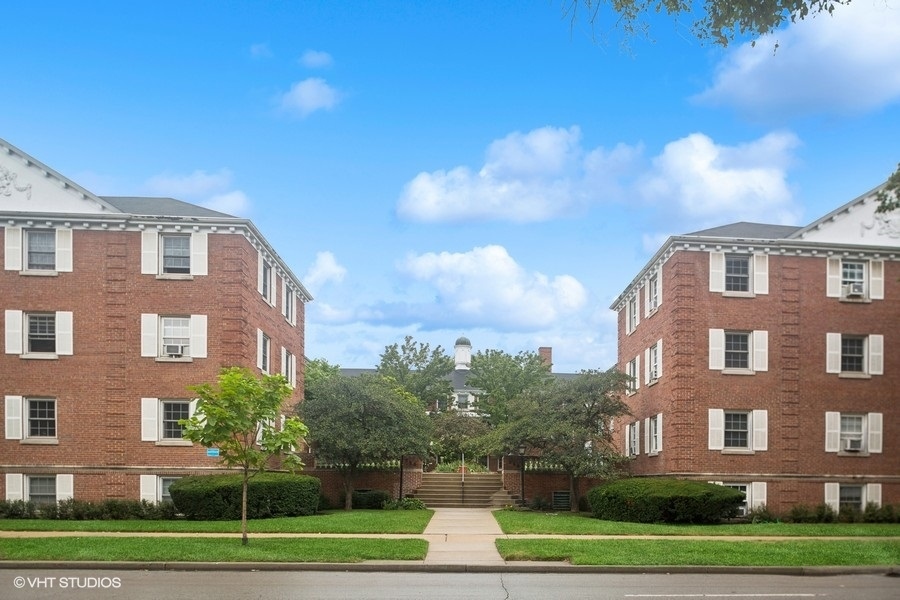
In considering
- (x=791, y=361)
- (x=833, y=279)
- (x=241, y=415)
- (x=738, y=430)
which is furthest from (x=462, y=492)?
(x=241, y=415)

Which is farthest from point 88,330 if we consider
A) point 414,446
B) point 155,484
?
point 414,446

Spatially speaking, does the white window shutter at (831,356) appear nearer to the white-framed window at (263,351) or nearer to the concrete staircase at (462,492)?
the concrete staircase at (462,492)

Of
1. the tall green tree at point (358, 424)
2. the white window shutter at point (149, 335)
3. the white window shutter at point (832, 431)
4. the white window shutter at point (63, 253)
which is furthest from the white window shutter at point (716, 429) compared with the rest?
the white window shutter at point (63, 253)

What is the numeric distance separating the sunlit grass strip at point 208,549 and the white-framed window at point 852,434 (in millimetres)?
18608

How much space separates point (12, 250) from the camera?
31.6 metres

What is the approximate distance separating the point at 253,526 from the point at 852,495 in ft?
68.8

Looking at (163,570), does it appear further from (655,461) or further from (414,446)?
(655,461)

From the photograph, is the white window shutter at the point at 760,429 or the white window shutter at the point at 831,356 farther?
the white window shutter at the point at 831,356

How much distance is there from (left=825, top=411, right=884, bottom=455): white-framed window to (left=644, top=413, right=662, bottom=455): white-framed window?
5.79 metres

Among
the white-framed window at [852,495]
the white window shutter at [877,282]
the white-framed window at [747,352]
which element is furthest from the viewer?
the white window shutter at [877,282]

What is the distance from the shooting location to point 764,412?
3284cm

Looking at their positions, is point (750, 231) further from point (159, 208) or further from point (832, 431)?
point (159, 208)

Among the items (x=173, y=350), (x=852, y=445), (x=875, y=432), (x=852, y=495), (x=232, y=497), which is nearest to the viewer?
(x=232, y=497)

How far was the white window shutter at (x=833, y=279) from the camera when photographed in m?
33.3
